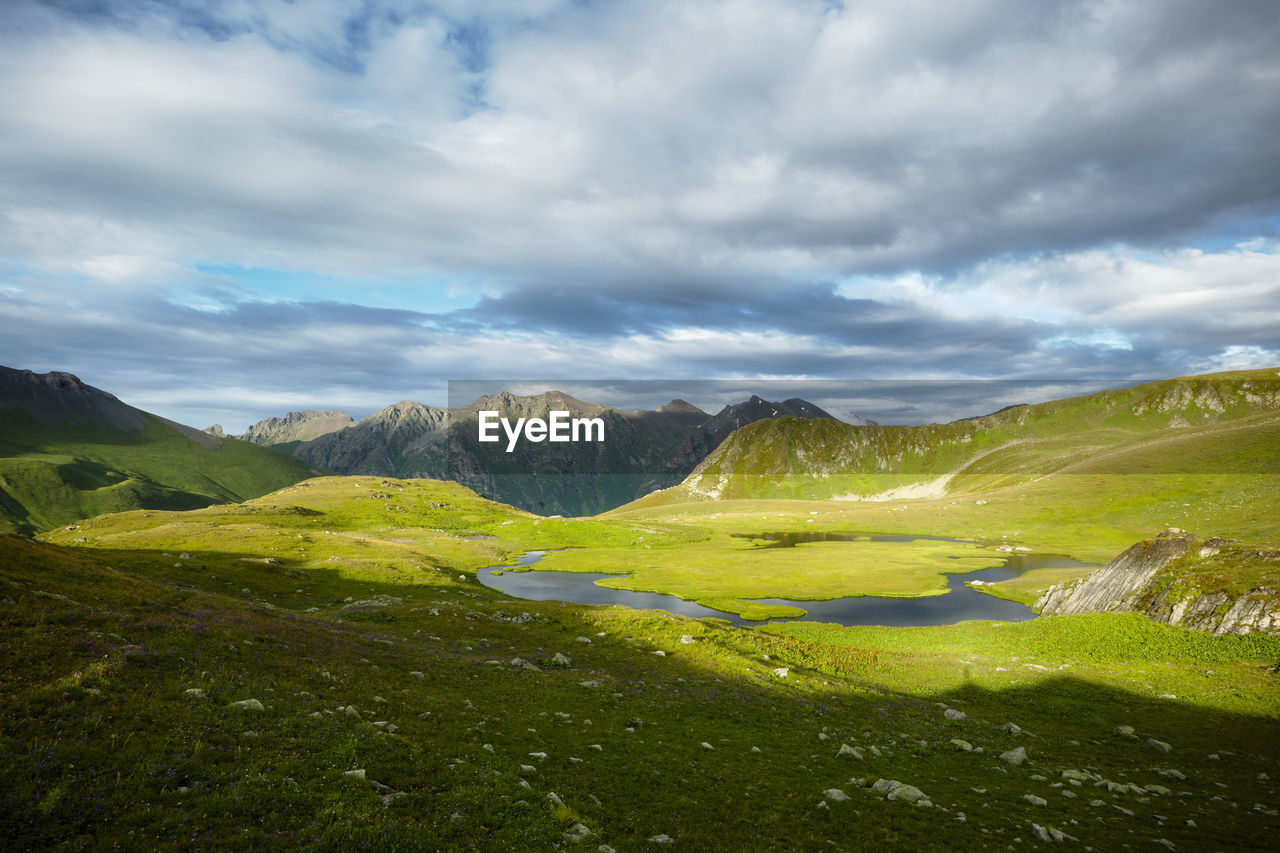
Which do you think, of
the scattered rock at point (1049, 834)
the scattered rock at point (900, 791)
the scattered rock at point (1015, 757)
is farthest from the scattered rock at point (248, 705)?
the scattered rock at point (1015, 757)

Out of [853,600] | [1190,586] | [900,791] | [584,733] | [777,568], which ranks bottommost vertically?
[777,568]

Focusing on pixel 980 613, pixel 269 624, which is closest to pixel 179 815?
pixel 269 624

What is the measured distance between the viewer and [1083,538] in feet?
448

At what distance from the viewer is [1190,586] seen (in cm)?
4831

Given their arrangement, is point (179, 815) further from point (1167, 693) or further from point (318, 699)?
point (1167, 693)

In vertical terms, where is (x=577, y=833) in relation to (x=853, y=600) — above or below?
above

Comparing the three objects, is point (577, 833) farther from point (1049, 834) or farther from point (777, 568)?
point (777, 568)

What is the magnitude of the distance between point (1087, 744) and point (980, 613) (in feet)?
169

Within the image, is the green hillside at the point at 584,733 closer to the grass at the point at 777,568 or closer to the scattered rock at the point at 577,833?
the scattered rock at the point at 577,833

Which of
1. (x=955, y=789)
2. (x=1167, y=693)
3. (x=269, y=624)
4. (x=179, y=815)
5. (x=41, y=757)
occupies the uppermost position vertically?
(x=41, y=757)

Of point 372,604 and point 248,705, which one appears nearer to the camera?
point 248,705

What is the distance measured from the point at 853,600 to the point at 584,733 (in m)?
73.4

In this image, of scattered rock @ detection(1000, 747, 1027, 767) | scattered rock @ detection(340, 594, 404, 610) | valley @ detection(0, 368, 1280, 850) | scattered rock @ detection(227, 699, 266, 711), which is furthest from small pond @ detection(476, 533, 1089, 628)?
scattered rock @ detection(227, 699, 266, 711)

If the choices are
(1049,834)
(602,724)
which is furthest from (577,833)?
(1049,834)
